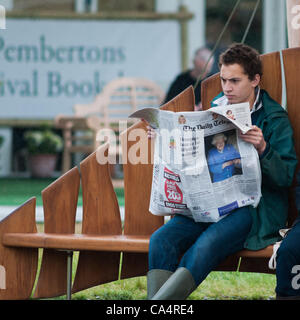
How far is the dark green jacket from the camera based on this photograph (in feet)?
8.61

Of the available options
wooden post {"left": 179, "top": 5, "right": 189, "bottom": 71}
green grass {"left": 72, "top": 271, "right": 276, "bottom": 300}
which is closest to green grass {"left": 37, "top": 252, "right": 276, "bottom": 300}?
green grass {"left": 72, "top": 271, "right": 276, "bottom": 300}

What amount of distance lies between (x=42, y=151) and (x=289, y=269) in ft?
19.9

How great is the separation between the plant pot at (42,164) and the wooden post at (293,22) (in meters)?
5.27

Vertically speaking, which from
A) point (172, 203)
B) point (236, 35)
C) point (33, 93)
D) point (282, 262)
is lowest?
point (282, 262)

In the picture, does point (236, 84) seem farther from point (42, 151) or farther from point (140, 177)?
point (42, 151)

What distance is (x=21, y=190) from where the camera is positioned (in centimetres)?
664

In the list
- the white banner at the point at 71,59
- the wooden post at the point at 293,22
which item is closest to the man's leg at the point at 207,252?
the wooden post at the point at 293,22

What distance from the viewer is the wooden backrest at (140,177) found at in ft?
10.1

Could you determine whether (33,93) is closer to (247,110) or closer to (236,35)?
(236,35)

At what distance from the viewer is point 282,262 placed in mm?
2475

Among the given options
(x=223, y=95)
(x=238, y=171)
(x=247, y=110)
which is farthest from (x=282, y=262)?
(x=223, y=95)

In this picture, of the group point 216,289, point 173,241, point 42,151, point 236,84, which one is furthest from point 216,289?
point 42,151

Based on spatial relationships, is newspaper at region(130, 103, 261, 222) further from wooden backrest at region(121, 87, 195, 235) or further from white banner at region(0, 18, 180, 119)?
white banner at region(0, 18, 180, 119)

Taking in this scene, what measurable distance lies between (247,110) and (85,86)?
586cm
